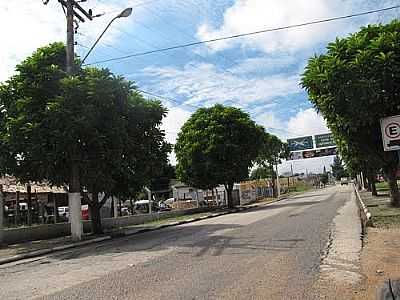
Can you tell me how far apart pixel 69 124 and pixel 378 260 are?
454 inches

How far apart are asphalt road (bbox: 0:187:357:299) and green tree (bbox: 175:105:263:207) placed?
25201mm

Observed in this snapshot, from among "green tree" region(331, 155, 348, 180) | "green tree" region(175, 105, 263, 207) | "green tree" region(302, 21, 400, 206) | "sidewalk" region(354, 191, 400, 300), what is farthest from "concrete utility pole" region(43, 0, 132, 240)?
"green tree" region(331, 155, 348, 180)

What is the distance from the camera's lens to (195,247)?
45.3 feet

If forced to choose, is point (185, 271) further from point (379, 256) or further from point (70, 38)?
point (70, 38)

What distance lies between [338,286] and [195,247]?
6.43m

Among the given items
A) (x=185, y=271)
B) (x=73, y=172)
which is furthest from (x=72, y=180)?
(x=185, y=271)

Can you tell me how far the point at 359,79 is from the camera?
1659 centimetres

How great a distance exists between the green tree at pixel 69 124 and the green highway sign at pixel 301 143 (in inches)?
2079

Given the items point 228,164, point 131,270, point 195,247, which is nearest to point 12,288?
point 131,270

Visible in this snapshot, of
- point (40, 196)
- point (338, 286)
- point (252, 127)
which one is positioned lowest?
point (338, 286)

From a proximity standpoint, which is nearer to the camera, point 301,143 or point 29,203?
point 29,203

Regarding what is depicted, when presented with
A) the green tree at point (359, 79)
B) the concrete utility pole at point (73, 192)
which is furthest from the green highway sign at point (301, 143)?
the concrete utility pole at point (73, 192)

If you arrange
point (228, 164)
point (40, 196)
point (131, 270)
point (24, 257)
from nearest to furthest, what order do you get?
point (131, 270)
point (24, 257)
point (40, 196)
point (228, 164)

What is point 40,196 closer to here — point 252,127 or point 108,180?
point 108,180
